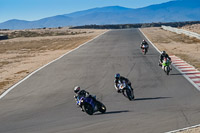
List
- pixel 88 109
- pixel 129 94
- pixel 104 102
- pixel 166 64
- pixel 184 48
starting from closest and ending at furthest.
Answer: pixel 88 109
pixel 104 102
pixel 129 94
pixel 166 64
pixel 184 48

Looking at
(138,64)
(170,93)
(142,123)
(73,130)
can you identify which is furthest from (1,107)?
(138,64)

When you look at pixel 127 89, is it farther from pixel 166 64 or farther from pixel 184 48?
pixel 184 48

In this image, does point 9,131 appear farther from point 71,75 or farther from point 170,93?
point 71,75

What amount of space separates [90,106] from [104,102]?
166 centimetres

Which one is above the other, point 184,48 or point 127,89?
point 127,89

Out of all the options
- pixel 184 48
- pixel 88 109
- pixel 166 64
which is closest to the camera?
pixel 88 109

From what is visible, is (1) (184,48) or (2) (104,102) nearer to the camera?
(2) (104,102)

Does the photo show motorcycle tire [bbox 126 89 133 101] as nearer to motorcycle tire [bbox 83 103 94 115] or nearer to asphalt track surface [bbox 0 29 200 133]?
asphalt track surface [bbox 0 29 200 133]

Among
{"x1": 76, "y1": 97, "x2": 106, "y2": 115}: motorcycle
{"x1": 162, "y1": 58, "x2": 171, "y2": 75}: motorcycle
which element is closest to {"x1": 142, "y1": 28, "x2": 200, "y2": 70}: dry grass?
{"x1": 162, "y1": 58, "x2": 171, "y2": 75}: motorcycle

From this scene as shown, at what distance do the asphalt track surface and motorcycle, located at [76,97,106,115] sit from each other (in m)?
0.20

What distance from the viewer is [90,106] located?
468 inches

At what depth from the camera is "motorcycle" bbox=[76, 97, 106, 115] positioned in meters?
11.8

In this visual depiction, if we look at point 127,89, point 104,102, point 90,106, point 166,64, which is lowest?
point 104,102

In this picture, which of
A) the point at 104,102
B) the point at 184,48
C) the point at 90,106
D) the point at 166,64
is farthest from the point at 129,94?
the point at 184,48
